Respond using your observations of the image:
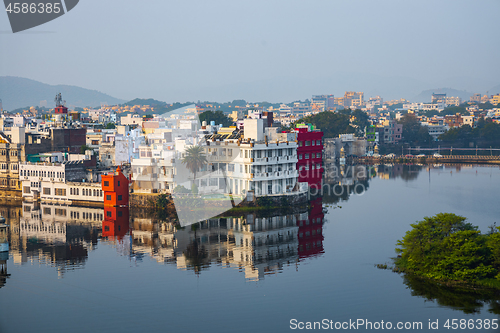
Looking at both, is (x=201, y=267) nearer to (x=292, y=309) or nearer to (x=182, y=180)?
(x=292, y=309)

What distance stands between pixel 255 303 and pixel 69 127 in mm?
32250

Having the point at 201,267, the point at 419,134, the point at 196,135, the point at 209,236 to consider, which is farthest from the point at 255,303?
the point at 419,134

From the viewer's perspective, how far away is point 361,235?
84.2 feet

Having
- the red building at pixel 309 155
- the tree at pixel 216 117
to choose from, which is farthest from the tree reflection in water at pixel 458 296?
the tree at pixel 216 117

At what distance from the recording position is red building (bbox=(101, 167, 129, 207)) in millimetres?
31906

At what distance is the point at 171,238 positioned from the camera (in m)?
24.9

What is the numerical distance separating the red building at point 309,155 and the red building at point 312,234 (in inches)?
94.8

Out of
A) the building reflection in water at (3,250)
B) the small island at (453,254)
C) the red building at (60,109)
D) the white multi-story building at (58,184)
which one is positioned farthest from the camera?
the red building at (60,109)

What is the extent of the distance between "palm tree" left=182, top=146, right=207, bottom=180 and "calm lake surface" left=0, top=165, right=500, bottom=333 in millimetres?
4457

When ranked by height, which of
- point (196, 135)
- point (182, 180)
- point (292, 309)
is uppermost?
point (196, 135)

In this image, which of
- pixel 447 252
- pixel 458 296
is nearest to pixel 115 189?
pixel 447 252

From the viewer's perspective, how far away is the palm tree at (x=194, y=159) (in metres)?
32.3

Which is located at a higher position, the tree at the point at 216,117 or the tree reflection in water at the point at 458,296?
the tree at the point at 216,117

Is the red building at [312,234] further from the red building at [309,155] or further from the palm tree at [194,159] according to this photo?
the palm tree at [194,159]
